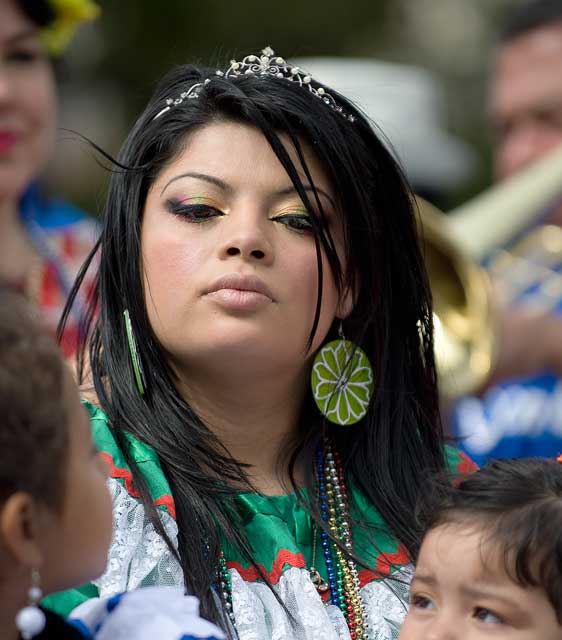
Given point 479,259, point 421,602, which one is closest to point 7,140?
point 479,259

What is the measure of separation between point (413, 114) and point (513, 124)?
61 centimetres

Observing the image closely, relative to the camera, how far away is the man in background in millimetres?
4965

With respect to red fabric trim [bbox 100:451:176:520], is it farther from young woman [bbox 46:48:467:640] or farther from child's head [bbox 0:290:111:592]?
child's head [bbox 0:290:111:592]

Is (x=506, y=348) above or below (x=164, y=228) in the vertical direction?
below

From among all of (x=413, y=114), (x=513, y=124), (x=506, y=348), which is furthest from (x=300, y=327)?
(x=413, y=114)

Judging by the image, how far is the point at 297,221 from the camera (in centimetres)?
272

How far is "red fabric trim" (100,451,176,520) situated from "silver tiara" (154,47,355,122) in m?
0.77

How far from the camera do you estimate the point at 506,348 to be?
5.24 m

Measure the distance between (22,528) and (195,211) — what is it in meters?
1.02

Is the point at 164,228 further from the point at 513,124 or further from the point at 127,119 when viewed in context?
the point at 127,119

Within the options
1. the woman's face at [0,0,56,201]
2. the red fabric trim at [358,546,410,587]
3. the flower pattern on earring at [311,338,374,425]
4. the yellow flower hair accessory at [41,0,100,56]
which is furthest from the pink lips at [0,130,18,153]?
the red fabric trim at [358,546,410,587]

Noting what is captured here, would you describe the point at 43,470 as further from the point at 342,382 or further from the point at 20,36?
the point at 20,36

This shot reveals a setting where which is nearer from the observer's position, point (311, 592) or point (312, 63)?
point (311, 592)

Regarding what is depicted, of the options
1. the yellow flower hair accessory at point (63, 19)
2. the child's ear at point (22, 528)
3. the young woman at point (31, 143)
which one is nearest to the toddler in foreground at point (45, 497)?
the child's ear at point (22, 528)
